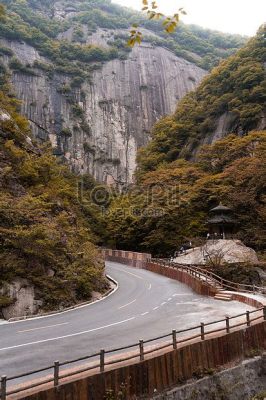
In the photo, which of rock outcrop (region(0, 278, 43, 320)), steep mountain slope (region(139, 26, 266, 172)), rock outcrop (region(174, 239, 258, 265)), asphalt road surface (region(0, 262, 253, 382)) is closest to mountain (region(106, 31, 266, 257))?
steep mountain slope (region(139, 26, 266, 172))

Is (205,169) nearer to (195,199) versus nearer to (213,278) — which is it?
(195,199)

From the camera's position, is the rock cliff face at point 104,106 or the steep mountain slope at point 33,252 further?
the rock cliff face at point 104,106

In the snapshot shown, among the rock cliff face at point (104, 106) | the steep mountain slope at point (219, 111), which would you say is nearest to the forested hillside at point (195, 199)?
the steep mountain slope at point (219, 111)

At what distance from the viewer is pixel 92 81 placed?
82312 millimetres

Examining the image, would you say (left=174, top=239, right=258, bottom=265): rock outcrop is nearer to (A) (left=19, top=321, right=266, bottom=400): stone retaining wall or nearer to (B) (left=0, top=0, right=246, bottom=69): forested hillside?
(A) (left=19, top=321, right=266, bottom=400): stone retaining wall

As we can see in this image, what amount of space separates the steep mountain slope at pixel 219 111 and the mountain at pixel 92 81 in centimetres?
1443

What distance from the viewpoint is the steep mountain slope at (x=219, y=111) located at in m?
50.7

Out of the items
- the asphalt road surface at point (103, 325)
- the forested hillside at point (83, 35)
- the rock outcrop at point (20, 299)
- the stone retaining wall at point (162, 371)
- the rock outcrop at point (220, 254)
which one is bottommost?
the stone retaining wall at point (162, 371)

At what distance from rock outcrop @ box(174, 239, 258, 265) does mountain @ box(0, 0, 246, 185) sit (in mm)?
40636

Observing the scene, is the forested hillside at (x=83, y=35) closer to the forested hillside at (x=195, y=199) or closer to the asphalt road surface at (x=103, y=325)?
the forested hillside at (x=195, y=199)

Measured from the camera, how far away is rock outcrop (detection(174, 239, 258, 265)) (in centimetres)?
2978

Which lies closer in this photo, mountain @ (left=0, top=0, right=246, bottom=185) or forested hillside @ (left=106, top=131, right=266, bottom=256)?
forested hillside @ (left=106, top=131, right=266, bottom=256)

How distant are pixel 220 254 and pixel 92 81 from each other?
6350 centimetres

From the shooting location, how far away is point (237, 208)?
127ft
